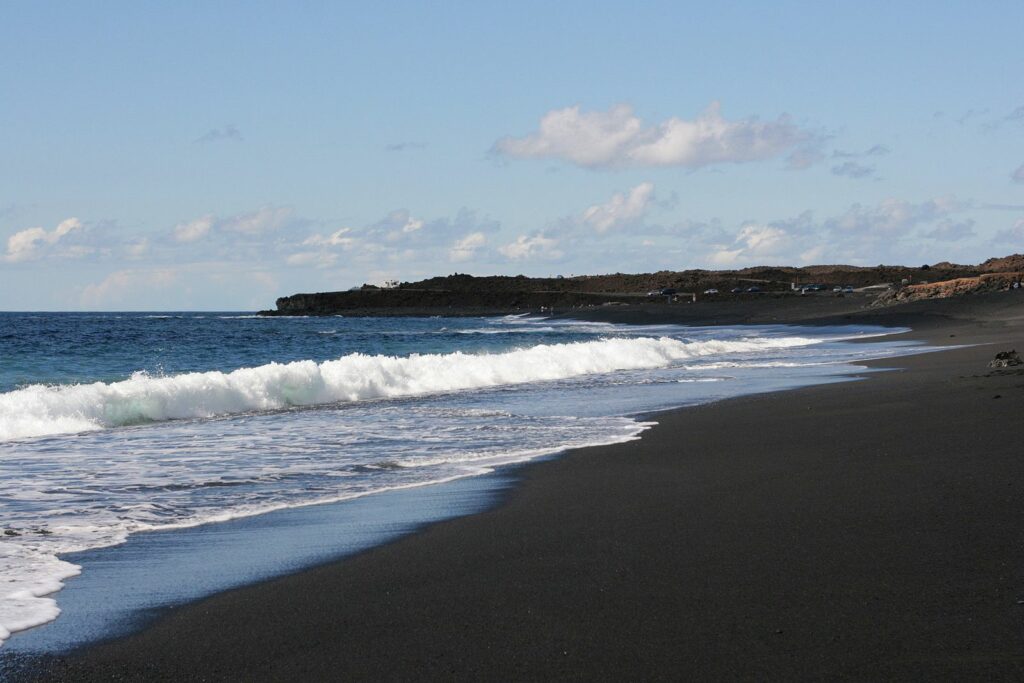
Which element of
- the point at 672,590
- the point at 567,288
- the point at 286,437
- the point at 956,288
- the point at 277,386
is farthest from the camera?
the point at 567,288

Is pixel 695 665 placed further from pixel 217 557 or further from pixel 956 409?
pixel 956 409

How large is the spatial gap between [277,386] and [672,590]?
1558cm

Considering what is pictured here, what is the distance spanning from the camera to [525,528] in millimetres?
6875

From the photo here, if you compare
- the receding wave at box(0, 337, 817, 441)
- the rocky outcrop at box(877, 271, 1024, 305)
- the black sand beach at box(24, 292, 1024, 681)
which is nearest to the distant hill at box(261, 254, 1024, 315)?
the rocky outcrop at box(877, 271, 1024, 305)

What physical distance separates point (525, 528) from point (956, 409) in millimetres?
7123

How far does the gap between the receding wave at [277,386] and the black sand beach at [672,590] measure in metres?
9.56

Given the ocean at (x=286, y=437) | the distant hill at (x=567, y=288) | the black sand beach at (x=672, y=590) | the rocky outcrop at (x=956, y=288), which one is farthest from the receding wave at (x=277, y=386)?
the distant hill at (x=567, y=288)

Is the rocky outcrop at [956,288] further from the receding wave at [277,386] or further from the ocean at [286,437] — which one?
the receding wave at [277,386]

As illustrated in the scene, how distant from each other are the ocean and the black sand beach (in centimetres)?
66

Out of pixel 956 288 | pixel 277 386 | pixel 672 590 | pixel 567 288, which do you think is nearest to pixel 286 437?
pixel 277 386

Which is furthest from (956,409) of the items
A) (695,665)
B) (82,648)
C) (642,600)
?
(82,648)

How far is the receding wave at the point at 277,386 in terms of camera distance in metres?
15.8

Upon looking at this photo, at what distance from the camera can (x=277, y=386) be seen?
19.7 metres

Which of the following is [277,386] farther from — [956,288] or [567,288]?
[567,288]
